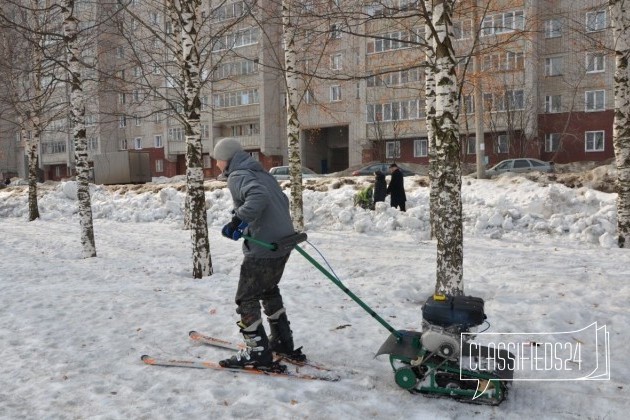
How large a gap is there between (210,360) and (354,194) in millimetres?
12831

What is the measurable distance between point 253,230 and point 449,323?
1.69 metres

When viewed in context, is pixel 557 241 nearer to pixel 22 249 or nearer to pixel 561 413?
pixel 561 413

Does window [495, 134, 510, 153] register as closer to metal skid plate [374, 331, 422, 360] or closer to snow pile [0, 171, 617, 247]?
snow pile [0, 171, 617, 247]

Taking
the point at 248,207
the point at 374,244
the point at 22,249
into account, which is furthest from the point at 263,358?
the point at 22,249

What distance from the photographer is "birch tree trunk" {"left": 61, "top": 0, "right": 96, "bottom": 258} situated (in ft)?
32.2

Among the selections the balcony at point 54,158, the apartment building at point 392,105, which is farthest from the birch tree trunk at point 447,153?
the balcony at point 54,158

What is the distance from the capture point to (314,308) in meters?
6.28

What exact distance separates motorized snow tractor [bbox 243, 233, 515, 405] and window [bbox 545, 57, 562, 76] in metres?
35.9

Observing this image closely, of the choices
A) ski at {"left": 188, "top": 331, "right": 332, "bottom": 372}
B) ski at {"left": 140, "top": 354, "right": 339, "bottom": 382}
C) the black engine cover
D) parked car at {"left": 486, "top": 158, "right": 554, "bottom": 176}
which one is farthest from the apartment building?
the black engine cover

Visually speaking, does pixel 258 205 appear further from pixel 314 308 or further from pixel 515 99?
pixel 515 99

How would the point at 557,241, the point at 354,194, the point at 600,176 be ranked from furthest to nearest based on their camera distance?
the point at 354,194, the point at 600,176, the point at 557,241

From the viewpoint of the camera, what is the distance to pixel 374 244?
1128 cm

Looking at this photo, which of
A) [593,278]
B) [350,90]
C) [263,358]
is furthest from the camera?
[350,90]

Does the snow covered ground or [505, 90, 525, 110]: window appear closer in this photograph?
the snow covered ground
